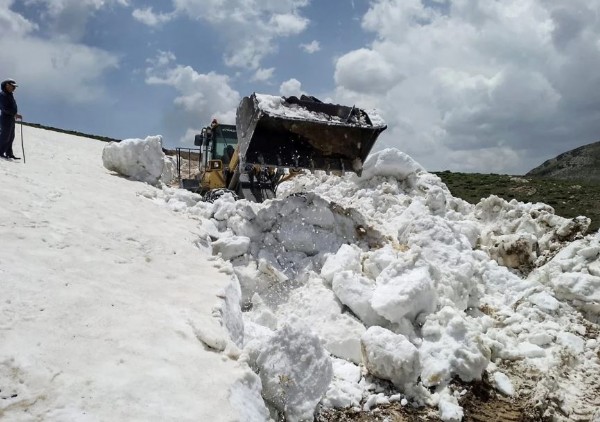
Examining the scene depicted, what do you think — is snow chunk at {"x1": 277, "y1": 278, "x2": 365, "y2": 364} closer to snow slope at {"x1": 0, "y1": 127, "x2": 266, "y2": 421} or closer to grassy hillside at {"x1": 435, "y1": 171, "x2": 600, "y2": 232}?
snow slope at {"x1": 0, "y1": 127, "x2": 266, "y2": 421}

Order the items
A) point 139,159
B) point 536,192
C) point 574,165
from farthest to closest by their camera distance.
A: point 574,165 → point 536,192 → point 139,159

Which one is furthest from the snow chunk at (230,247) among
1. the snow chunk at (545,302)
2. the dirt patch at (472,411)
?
the snow chunk at (545,302)

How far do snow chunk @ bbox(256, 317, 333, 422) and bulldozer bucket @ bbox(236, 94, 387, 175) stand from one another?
425 centimetres

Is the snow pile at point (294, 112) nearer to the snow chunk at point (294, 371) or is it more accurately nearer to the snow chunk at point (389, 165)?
the snow chunk at point (389, 165)

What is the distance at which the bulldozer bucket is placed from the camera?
7633 mm

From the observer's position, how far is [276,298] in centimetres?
585

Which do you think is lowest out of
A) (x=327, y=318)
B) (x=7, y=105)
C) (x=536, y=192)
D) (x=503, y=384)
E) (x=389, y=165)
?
(x=503, y=384)

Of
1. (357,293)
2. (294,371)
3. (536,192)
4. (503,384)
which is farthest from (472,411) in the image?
(536,192)

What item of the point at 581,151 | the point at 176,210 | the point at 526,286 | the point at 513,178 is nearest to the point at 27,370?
the point at 176,210

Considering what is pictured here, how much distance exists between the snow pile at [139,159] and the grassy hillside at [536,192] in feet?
28.6

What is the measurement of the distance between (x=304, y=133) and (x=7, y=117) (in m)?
4.67

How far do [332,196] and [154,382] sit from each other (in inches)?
253

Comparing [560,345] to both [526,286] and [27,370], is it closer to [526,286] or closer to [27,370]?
[526,286]

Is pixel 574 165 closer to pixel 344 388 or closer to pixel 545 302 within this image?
pixel 545 302
